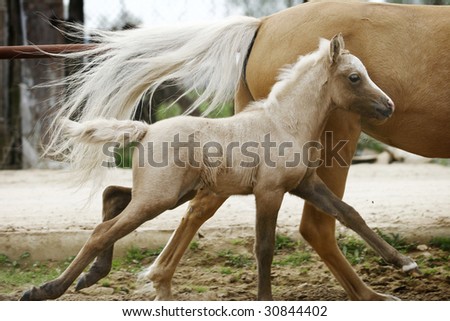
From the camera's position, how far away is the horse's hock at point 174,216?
6102 millimetres

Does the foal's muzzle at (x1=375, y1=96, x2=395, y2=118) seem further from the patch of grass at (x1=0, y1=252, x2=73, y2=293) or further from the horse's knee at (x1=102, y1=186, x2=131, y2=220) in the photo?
the patch of grass at (x1=0, y1=252, x2=73, y2=293)

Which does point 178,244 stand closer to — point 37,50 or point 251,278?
point 251,278

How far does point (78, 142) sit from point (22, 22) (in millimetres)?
6073

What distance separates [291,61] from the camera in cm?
484

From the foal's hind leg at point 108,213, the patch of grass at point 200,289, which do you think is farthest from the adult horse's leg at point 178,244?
the foal's hind leg at point 108,213

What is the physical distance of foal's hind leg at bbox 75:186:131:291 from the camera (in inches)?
184

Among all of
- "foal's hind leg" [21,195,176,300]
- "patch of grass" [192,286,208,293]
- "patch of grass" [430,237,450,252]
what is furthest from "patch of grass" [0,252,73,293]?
"patch of grass" [430,237,450,252]

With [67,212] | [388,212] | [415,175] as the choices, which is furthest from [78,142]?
[415,175]

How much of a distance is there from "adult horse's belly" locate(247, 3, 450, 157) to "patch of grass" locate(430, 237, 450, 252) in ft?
4.60

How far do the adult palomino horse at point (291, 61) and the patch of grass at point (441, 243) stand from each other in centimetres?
123

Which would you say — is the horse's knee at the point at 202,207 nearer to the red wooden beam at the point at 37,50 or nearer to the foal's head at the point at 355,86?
the foal's head at the point at 355,86

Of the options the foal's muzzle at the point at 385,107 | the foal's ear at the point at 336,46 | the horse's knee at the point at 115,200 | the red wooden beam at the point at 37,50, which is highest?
the foal's ear at the point at 336,46

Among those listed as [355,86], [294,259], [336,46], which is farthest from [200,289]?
[336,46]

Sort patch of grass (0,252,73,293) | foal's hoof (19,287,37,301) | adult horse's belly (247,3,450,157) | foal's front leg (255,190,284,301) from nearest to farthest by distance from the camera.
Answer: foal's hoof (19,287,37,301) → foal's front leg (255,190,284,301) → adult horse's belly (247,3,450,157) → patch of grass (0,252,73,293)
